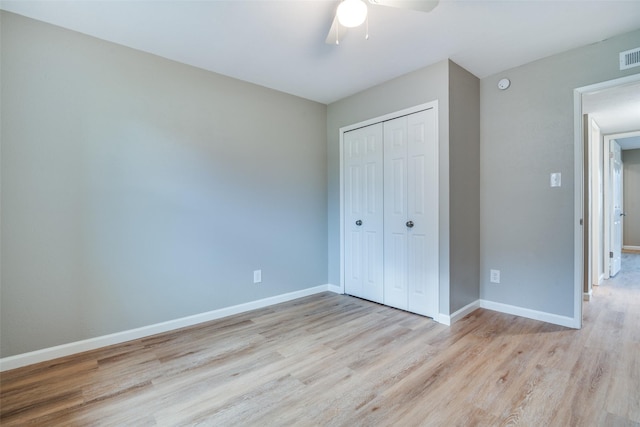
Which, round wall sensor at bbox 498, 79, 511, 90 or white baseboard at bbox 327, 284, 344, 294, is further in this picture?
white baseboard at bbox 327, 284, 344, 294

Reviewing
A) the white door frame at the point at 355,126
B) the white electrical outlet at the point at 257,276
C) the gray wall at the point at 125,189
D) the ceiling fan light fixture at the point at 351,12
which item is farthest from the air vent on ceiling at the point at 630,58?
the white electrical outlet at the point at 257,276

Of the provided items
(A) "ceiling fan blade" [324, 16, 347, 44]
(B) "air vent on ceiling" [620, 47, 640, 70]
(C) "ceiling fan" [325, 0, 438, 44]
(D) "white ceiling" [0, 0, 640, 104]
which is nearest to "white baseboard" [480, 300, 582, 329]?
(B) "air vent on ceiling" [620, 47, 640, 70]

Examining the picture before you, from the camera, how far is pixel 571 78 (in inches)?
102

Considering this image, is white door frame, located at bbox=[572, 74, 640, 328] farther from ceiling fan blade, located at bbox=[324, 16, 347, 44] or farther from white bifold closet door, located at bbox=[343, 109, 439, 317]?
ceiling fan blade, located at bbox=[324, 16, 347, 44]

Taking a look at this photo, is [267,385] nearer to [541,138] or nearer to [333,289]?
[333,289]

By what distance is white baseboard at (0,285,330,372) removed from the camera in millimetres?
2064

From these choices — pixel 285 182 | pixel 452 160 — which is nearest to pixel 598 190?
pixel 452 160

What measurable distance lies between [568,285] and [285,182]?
291 centimetres

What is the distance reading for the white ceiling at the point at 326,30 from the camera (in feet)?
6.57

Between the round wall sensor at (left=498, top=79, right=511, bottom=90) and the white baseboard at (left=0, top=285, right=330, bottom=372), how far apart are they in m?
3.15

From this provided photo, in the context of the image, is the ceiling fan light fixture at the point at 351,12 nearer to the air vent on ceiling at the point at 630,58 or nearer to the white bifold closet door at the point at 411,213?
the white bifold closet door at the point at 411,213

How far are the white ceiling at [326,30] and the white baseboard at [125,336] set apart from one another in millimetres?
2362

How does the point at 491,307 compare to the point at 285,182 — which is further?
the point at 285,182

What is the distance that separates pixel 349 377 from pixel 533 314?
2.05 metres
